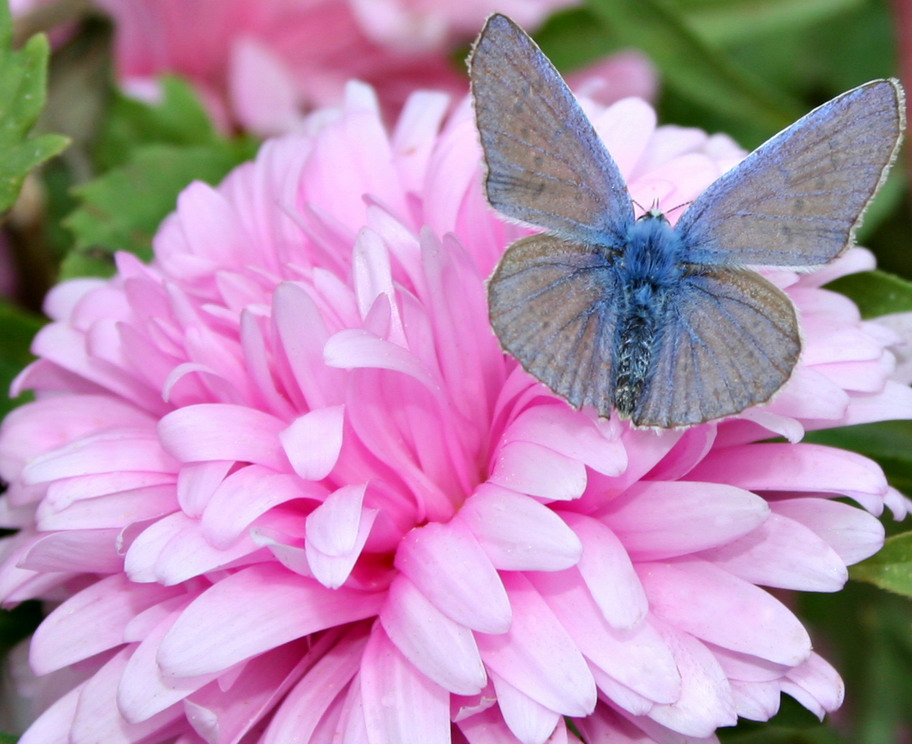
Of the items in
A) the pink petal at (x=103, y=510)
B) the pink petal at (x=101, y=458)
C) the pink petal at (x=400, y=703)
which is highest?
the pink petal at (x=101, y=458)

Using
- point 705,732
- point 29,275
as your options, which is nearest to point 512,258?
point 705,732

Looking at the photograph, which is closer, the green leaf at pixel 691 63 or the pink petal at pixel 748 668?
the pink petal at pixel 748 668

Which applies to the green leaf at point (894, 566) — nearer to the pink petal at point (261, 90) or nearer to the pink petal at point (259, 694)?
the pink petal at point (259, 694)

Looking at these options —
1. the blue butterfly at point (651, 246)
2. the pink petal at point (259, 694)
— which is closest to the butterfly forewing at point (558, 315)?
the blue butterfly at point (651, 246)

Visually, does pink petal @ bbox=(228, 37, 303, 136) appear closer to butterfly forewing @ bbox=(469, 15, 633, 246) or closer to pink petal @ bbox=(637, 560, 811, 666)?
butterfly forewing @ bbox=(469, 15, 633, 246)

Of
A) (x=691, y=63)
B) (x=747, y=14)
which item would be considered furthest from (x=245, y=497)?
(x=747, y=14)
